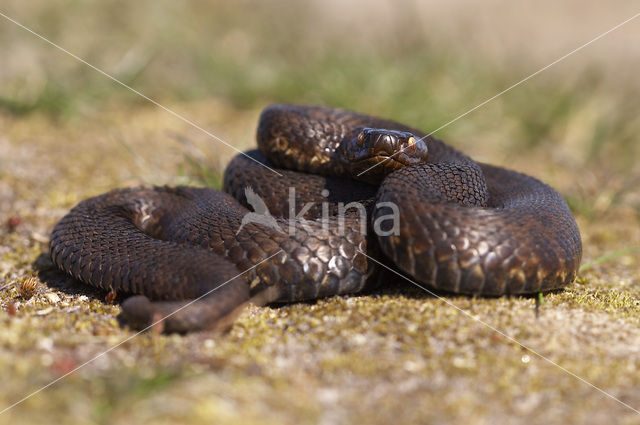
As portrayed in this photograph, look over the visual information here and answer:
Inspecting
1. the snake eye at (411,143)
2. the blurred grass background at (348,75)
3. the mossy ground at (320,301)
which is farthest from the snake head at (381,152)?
the blurred grass background at (348,75)

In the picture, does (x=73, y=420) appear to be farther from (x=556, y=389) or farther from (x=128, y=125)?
(x=128, y=125)

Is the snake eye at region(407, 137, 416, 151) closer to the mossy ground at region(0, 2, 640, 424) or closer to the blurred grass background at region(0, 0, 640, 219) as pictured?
the mossy ground at region(0, 2, 640, 424)

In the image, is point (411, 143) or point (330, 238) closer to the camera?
point (330, 238)

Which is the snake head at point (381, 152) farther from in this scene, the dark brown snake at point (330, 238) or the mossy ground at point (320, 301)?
the mossy ground at point (320, 301)

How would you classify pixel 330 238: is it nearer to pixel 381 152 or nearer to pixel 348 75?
pixel 381 152

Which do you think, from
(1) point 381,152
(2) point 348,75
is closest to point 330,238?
(1) point 381,152

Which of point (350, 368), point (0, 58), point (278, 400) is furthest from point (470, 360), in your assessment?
point (0, 58)
